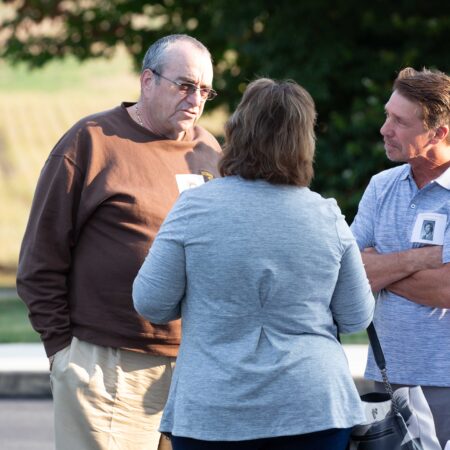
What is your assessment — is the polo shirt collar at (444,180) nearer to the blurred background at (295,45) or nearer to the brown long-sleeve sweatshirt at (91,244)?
the brown long-sleeve sweatshirt at (91,244)

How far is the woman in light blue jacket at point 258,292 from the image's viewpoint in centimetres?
296

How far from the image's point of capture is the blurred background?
14375mm

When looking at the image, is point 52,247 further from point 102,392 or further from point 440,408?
point 440,408

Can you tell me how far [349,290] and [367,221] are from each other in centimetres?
79

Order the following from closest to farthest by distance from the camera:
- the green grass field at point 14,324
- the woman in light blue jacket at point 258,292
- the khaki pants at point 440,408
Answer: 1. the woman in light blue jacket at point 258,292
2. the khaki pants at point 440,408
3. the green grass field at point 14,324

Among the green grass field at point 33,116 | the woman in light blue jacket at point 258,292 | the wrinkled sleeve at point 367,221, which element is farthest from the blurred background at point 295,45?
the woman in light blue jacket at point 258,292

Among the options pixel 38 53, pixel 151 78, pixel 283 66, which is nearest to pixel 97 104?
pixel 38 53

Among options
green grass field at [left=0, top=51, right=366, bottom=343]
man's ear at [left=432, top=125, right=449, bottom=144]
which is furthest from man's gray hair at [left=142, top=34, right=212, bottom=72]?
green grass field at [left=0, top=51, right=366, bottom=343]

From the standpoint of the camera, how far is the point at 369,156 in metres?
14.4

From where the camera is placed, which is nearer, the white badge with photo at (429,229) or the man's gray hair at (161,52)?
the white badge with photo at (429,229)

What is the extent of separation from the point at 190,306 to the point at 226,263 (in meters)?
0.17

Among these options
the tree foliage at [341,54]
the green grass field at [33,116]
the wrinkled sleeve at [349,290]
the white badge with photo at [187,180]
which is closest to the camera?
the wrinkled sleeve at [349,290]

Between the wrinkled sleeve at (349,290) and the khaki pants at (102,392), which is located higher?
the wrinkled sleeve at (349,290)

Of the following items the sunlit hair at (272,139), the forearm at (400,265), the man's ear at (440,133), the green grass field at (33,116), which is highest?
the sunlit hair at (272,139)
